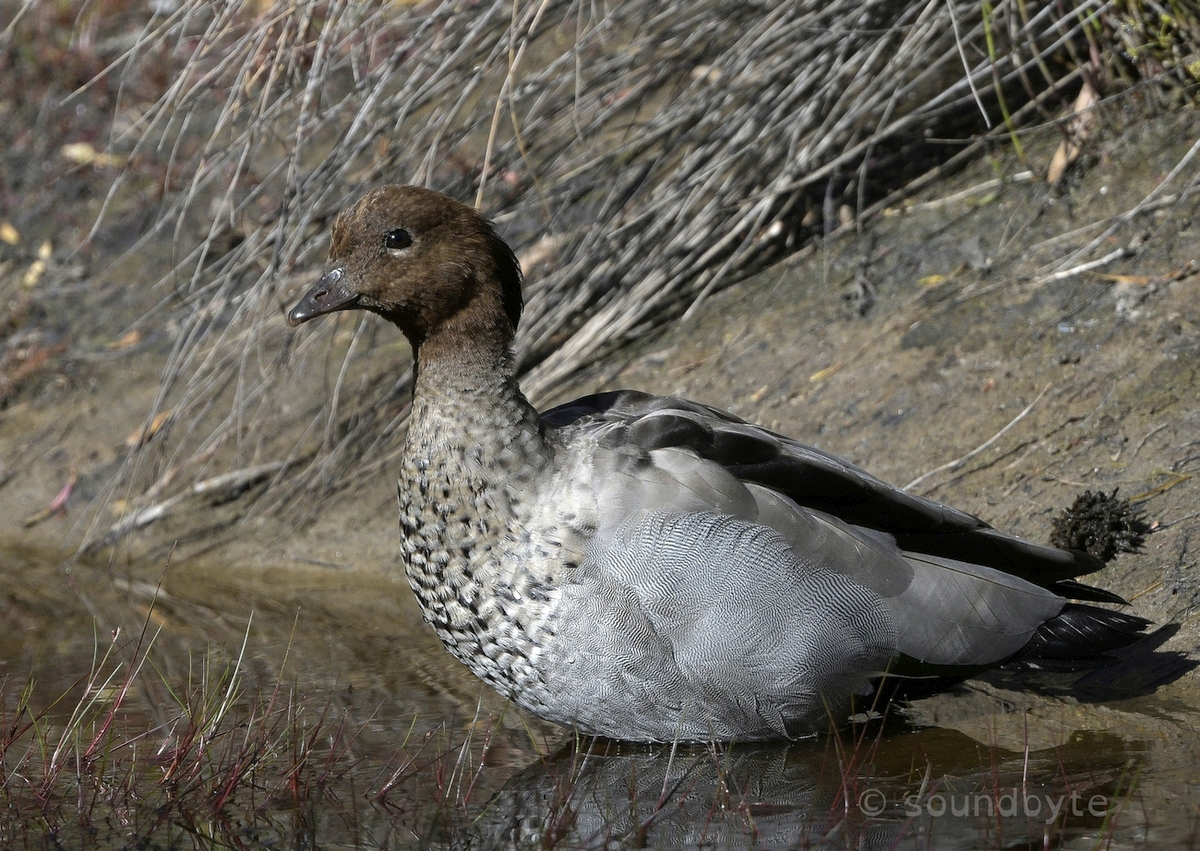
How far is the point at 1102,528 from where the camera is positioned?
12.2ft

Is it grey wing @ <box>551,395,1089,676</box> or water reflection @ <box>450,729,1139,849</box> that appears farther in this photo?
grey wing @ <box>551,395,1089,676</box>

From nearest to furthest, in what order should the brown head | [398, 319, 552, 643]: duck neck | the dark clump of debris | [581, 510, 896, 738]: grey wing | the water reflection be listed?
the water reflection, [581, 510, 896, 738]: grey wing, [398, 319, 552, 643]: duck neck, the brown head, the dark clump of debris

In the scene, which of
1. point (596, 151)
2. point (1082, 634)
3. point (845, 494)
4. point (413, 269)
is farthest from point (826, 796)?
Result: point (596, 151)

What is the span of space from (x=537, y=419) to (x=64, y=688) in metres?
1.74

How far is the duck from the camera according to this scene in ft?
10.2

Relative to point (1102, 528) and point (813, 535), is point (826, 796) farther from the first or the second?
point (1102, 528)

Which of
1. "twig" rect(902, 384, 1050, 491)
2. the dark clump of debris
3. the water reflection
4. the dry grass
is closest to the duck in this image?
the water reflection

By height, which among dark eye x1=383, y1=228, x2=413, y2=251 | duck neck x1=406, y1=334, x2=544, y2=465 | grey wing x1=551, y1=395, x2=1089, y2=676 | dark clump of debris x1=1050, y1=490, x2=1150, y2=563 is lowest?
dark clump of debris x1=1050, y1=490, x2=1150, y2=563

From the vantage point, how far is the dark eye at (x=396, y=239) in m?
3.49

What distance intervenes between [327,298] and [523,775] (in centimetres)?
137

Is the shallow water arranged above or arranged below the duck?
below

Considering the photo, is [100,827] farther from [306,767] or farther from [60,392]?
[60,392]

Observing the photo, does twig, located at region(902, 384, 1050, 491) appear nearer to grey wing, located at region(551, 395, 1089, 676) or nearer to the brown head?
grey wing, located at region(551, 395, 1089, 676)

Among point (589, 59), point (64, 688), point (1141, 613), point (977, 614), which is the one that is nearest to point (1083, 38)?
point (589, 59)
